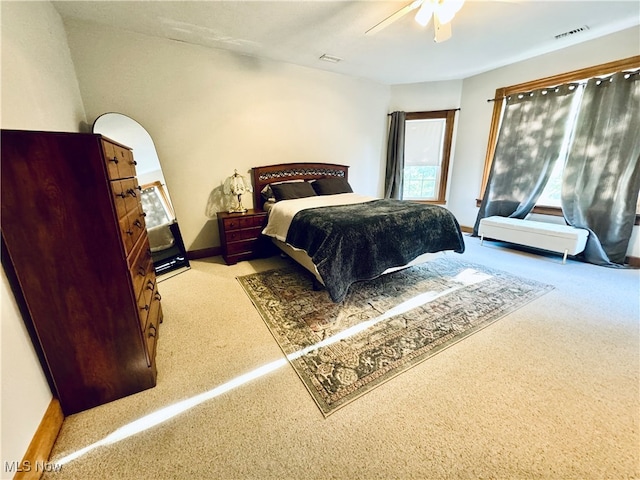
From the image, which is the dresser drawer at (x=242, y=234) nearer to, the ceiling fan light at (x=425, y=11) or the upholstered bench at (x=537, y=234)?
the ceiling fan light at (x=425, y=11)

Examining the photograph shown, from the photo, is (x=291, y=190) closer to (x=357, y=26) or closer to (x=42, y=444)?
(x=357, y=26)

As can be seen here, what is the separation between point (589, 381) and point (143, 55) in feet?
15.3

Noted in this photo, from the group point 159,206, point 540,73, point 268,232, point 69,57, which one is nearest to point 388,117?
point 540,73

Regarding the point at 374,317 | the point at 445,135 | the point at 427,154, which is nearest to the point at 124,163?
the point at 374,317

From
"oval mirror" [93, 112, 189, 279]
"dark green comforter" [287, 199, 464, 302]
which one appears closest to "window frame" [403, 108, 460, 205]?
"dark green comforter" [287, 199, 464, 302]

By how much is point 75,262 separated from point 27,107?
3.84 feet

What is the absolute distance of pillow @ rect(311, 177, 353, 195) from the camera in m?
3.95

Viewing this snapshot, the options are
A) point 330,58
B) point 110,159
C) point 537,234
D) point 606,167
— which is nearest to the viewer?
point 110,159

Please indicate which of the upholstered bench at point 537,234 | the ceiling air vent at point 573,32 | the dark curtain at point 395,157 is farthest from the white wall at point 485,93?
the dark curtain at point 395,157

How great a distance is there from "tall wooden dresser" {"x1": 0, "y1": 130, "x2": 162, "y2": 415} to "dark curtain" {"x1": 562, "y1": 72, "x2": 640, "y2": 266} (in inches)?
189

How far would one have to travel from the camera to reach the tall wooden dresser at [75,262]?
1.08 metres

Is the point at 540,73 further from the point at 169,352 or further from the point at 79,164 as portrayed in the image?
the point at 169,352

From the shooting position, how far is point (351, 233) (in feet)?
7.30

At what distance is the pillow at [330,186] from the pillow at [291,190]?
21 centimetres
